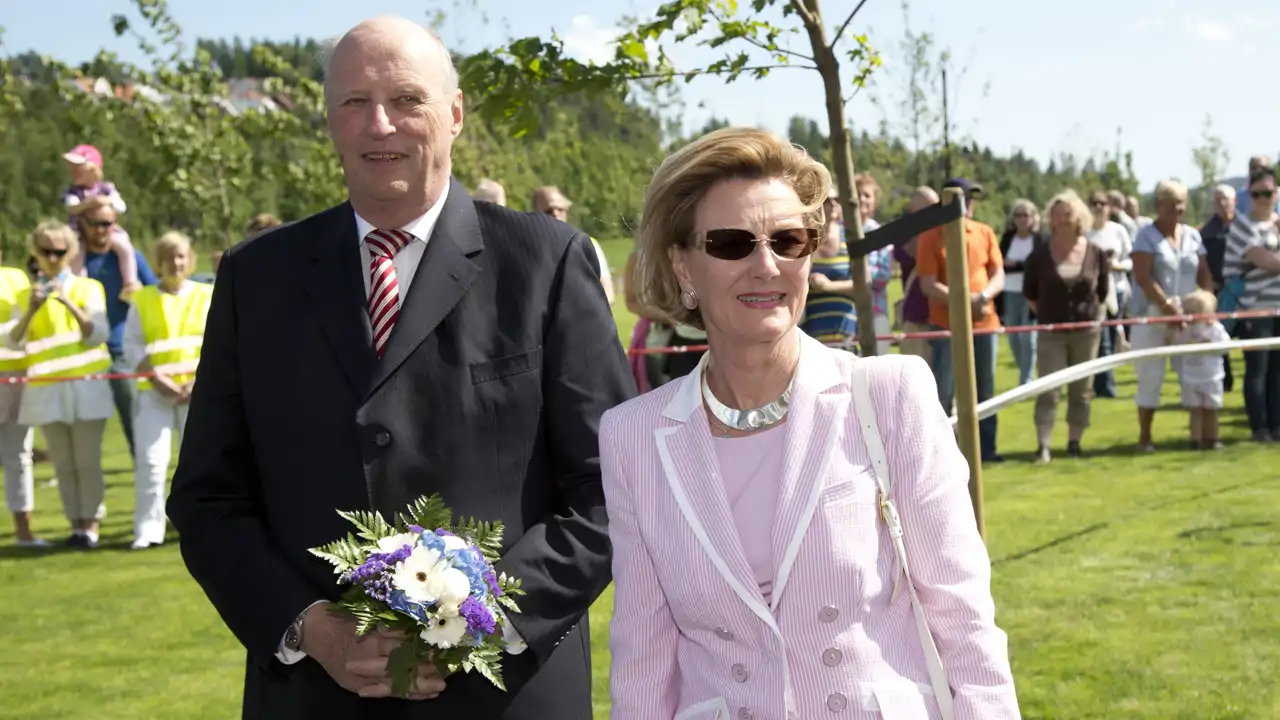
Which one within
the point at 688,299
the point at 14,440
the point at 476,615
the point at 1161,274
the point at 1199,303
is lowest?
the point at 14,440

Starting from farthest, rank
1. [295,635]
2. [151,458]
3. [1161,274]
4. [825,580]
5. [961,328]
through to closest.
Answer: [1161,274], [151,458], [961,328], [295,635], [825,580]

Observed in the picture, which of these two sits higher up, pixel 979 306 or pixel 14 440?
pixel 979 306

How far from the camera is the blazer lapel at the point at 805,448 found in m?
2.73

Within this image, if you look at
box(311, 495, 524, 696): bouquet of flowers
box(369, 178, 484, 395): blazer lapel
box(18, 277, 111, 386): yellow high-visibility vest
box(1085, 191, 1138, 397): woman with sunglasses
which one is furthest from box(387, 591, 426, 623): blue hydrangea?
box(1085, 191, 1138, 397): woman with sunglasses

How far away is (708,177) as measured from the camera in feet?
9.80

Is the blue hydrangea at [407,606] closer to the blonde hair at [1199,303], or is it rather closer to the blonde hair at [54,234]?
the blonde hair at [54,234]

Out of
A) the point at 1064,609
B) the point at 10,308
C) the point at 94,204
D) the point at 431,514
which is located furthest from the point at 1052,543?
the point at 94,204

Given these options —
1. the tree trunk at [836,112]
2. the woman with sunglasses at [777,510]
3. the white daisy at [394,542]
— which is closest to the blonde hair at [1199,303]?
the tree trunk at [836,112]

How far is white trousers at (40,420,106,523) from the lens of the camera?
11.6 meters

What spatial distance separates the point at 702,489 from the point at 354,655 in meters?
0.78

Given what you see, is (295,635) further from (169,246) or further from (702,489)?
(169,246)

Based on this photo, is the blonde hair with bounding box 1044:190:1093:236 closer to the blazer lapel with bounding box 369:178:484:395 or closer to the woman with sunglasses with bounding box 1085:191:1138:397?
the woman with sunglasses with bounding box 1085:191:1138:397

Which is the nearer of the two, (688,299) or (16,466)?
(688,299)

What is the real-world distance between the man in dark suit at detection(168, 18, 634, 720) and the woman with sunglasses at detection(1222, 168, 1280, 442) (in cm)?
1190
